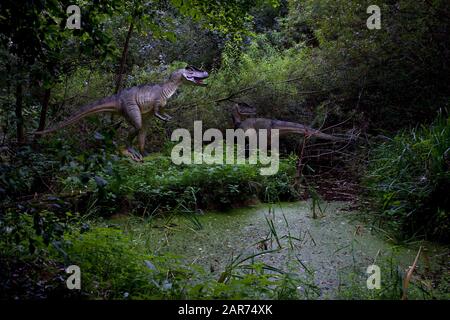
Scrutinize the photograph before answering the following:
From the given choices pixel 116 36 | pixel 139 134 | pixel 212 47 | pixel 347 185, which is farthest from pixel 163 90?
pixel 212 47

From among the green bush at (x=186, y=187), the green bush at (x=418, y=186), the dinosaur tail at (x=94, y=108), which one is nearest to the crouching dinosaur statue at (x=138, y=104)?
the dinosaur tail at (x=94, y=108)

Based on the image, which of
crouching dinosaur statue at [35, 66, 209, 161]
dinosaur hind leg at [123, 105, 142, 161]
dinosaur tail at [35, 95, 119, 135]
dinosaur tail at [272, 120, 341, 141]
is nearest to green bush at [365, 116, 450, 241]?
dinosaur tail at [272, 120, 341, 141]

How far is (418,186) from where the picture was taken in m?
4.38

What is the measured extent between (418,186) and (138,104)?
3.63 meters

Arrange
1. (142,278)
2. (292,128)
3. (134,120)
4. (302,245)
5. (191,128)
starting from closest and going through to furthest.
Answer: (142,278), (302,245), (134,120), (292,128), (191,128)

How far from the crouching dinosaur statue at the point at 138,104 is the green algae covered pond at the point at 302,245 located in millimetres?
1776

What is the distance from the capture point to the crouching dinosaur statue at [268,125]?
6898mm

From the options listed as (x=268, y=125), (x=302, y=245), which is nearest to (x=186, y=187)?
→ (x=302, y=245)

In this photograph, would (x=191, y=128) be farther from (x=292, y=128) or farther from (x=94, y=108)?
(x=94, y=108)

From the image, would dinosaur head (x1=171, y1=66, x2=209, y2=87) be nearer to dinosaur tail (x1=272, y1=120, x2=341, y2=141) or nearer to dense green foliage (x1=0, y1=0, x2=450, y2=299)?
dense green foliage (x1=0, y1=0, x2=450, y2=299)

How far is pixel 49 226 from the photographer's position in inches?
90.3

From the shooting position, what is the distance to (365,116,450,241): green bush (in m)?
4.18

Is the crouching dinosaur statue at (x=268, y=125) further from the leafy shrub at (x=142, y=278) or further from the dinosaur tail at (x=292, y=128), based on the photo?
the leafy shrub at (x=142, y=278)

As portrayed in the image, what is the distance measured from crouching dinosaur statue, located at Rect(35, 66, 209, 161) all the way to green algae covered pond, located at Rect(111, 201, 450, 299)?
5.83ft
